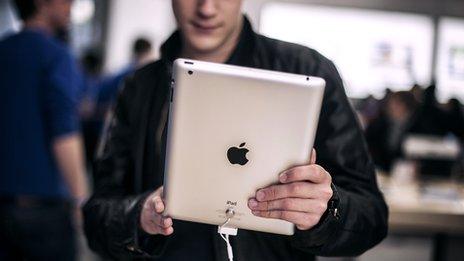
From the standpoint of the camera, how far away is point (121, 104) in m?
1.31

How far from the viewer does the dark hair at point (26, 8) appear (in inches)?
86.2

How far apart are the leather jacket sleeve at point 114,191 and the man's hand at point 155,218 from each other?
10cm

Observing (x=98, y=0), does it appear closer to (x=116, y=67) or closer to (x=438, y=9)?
(x=116, y=67)

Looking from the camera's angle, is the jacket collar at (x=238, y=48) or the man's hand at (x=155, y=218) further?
the jacket collar at (x=238, y=48)

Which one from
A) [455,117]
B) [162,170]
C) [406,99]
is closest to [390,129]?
[406,99]

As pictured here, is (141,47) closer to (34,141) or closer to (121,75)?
(121,75)

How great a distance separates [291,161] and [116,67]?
6.30 m

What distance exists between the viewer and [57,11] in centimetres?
225

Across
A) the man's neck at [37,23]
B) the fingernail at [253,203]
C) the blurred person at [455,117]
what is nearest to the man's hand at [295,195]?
the fingernail at [253,203]

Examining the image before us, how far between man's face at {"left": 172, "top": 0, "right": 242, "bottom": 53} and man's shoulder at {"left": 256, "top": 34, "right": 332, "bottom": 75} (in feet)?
0.35

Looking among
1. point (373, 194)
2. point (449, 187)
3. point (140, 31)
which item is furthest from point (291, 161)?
point (140, 31)

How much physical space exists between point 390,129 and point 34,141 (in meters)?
2.65

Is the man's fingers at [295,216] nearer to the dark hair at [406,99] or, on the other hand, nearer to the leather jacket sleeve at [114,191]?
the leather jacket sleeve at [114,191]

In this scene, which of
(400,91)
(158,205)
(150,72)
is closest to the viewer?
(158,205)
